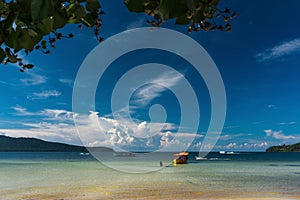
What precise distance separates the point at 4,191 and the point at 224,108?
2045 centimetres

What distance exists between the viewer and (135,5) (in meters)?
0.91

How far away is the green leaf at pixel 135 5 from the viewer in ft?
2.96

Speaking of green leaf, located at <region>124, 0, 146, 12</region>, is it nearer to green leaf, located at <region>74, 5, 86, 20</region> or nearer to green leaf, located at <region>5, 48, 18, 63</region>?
green leaf, located at <region>74, 5, 86, 20</region>

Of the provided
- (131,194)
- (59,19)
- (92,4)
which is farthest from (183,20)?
(131,194)

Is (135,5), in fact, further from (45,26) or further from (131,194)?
(131,194)

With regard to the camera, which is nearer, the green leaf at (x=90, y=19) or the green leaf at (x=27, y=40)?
the green leaf at (x=27, y=40)

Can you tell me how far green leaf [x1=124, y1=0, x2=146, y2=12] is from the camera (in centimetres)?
90

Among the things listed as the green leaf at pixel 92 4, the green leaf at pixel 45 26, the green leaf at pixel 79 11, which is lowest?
the green leaf at pixel 45 26

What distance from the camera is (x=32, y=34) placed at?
3.21 ft

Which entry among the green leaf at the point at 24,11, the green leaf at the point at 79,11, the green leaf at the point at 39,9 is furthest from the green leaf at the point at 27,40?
the green leaf at the point at 39,9

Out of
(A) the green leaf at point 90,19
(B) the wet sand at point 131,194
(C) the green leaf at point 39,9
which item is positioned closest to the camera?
(C) the green leaf at point 39,9

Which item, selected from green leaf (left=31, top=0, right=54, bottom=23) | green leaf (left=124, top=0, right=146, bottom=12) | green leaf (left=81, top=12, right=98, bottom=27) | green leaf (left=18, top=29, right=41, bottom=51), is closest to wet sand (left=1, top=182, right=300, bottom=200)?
green leaf (left=81, top=12, right=98, bottom=27)

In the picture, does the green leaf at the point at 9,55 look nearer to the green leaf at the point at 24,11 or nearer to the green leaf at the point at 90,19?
the green leaf at the point at 24,11

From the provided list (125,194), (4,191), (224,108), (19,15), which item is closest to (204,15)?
(19,15)
